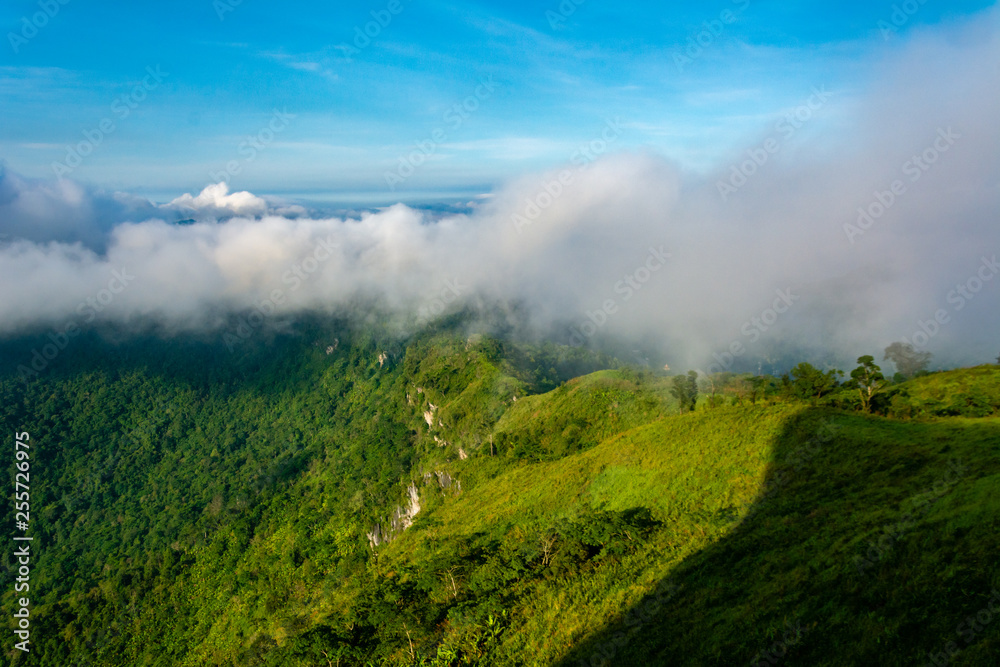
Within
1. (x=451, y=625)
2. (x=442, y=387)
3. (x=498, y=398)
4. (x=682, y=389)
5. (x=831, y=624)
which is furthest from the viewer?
(x=442, y=387)

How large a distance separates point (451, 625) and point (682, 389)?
6250cm

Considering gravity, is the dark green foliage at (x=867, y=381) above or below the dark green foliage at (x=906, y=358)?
above

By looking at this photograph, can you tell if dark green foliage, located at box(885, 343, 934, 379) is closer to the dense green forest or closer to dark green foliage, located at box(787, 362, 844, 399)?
the dense green forest

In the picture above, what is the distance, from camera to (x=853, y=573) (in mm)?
31562

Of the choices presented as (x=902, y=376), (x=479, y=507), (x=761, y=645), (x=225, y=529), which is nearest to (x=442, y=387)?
(x=225, y=529)

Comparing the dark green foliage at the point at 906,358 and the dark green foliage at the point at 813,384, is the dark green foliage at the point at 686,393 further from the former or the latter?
the dark green foliage at the point at 906,358

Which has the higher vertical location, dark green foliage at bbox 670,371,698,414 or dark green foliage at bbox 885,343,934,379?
dark green foliage at bbox 885,343,934,379

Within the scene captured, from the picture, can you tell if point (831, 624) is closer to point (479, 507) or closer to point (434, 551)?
point (434, 551)

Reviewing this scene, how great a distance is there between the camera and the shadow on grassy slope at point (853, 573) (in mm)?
25562

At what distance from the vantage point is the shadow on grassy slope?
25.6 m

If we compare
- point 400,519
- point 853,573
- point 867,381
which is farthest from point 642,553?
point 400,519

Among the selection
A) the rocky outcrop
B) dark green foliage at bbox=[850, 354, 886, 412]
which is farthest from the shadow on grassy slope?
the rocky outcrop

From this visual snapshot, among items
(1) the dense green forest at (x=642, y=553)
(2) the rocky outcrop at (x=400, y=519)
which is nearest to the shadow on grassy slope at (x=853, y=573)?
(1) the dense green forest at (x=642, y=553)

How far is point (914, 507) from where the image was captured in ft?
119
